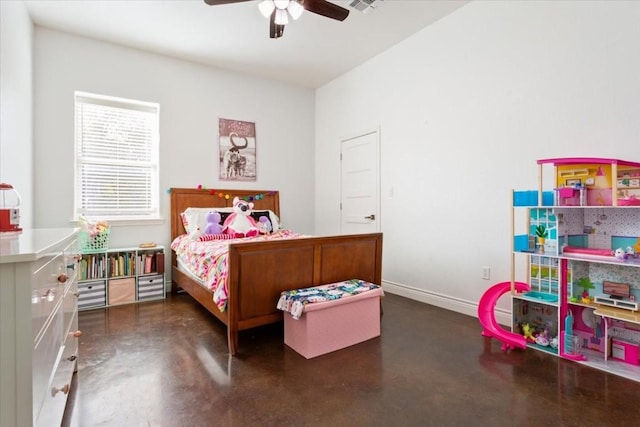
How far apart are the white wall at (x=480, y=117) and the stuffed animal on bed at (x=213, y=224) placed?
79.6 inches

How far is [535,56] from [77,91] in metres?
4.61

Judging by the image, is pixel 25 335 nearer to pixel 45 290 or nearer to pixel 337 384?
pixel 45 290

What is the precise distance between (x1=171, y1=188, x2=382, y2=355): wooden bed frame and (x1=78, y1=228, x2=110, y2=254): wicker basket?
110cm

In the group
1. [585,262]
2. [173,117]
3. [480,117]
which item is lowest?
[585,262]

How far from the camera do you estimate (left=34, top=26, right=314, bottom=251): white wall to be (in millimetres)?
3598

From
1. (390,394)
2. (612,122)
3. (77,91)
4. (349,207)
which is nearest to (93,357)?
(390,394)

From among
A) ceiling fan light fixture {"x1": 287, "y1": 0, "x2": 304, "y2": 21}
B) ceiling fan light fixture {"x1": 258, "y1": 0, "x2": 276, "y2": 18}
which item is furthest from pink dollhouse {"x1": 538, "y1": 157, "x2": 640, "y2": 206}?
ceiling fan light fixture {"x1": 258, "y1": 0, "x2": 276, "y2": 18}

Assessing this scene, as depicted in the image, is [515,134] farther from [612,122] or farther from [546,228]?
[546,228]

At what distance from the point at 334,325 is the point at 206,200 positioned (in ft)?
9.15

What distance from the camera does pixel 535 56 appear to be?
274 centimetres

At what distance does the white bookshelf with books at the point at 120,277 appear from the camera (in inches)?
137

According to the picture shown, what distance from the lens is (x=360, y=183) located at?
457 centimetres

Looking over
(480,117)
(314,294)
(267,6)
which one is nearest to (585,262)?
(480,117)

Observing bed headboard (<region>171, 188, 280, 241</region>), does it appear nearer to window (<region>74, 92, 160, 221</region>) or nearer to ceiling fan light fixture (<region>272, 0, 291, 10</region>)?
window (<region>74, 92, 160, 221</region>)
